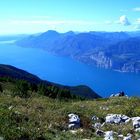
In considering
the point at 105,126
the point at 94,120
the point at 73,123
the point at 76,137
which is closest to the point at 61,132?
the point at 76,137

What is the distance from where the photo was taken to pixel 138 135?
46.9ft

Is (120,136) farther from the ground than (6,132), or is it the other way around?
(6,132)

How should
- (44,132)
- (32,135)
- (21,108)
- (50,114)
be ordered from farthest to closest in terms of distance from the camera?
(21,108)
(50,114)
(44,132)
(32,135)

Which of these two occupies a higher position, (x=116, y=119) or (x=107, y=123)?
(x=116, y=119)

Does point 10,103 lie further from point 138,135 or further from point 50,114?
point 138,135

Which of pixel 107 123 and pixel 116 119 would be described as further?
pixel 116 119

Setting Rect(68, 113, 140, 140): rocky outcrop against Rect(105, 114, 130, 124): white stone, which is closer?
Rect(68, 113, 140, 140): rocky outcrop

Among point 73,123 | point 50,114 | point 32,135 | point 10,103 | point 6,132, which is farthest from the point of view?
point 10,103

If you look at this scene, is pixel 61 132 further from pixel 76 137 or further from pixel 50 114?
pixel 50 114

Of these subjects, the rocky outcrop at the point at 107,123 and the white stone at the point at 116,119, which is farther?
the white stone at the point at 116,119

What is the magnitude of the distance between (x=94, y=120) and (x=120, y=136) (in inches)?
154

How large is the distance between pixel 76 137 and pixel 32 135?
2.30m

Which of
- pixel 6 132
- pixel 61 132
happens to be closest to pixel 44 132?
pixel 61 132

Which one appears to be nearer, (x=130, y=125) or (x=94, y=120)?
(x=130, y=125)
